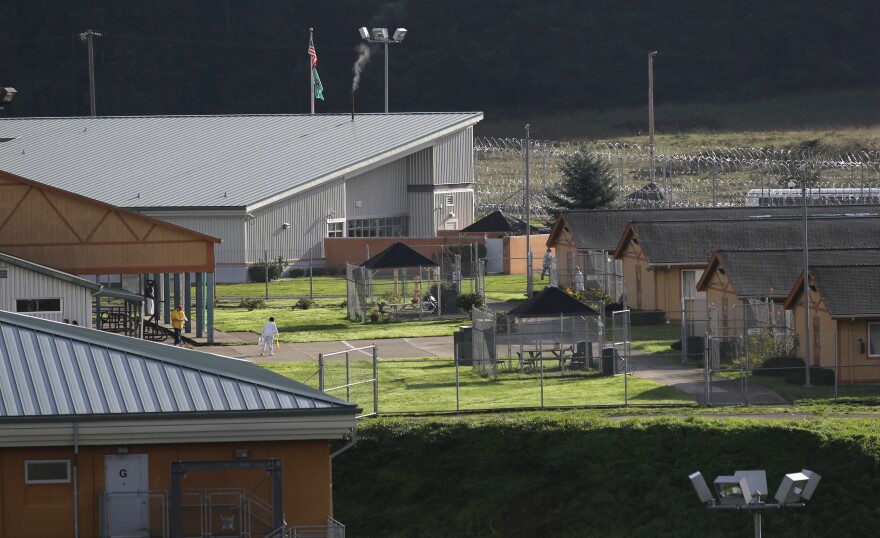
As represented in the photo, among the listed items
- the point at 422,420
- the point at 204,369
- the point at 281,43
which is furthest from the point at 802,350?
the point at 281,43

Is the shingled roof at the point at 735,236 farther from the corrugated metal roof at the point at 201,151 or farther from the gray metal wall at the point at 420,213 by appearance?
the gray metal wall at the point at 420,213

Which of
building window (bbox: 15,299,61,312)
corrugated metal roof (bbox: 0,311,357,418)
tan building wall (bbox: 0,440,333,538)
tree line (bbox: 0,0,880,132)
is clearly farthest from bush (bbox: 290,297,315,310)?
tree line (bbox: 0,0,880,132)

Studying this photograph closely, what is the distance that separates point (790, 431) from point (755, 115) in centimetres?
9699

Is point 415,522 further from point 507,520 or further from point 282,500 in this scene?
point 282,500

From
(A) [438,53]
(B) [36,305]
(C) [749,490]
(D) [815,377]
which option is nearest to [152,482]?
(C) [749,490]

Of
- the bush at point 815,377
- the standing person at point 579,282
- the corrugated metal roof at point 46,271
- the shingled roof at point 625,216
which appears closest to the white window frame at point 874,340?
the bush at point 815,377

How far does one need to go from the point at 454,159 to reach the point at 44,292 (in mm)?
38780

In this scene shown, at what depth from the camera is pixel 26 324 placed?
2528 cm

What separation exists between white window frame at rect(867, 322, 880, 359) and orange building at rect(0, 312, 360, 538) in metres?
16.8

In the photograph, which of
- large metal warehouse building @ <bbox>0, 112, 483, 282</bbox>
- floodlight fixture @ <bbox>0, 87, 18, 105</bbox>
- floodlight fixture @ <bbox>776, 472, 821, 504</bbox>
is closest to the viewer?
floodlight fixture @ <bbox>776, 472, 821, 504</bbox>

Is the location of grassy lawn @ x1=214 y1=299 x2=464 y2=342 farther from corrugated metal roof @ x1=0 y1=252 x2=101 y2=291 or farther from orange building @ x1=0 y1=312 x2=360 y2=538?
orange building @ x1=0 y1=312 x2=360 y2=538

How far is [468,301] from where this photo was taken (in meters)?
51.5

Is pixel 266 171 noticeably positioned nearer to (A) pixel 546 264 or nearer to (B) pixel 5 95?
(A) pixel 546 264

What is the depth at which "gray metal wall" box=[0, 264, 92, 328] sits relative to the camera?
41188 mm
